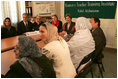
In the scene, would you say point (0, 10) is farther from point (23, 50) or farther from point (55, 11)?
point (23, 50)

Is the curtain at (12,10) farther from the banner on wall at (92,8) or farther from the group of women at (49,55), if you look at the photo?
the group of women at (49,55)

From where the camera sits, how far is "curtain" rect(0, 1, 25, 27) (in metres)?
4.05

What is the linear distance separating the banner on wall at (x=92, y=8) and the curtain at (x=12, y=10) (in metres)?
1.66

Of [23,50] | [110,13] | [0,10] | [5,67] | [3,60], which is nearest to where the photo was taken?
[23,50]

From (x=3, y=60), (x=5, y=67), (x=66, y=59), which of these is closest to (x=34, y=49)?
(x=66, y=59)

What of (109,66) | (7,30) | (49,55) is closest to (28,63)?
(49,55)

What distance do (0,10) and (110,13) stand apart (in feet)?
11.0

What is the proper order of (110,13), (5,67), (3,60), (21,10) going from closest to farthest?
(5,67) → (3,60) → (110,13) → (21,10)

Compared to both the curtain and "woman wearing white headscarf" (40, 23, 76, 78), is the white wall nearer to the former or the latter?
the curtain

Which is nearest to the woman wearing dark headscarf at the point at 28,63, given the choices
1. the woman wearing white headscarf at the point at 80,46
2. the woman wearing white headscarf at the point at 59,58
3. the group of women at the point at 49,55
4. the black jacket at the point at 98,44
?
the group of women at the point at 49,55

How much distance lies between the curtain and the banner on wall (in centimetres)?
166

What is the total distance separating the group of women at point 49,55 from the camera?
3.64ft

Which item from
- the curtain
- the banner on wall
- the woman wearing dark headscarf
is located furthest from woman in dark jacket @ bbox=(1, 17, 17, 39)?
the woman wearing dark headscarf

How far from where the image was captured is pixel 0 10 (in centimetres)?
387
